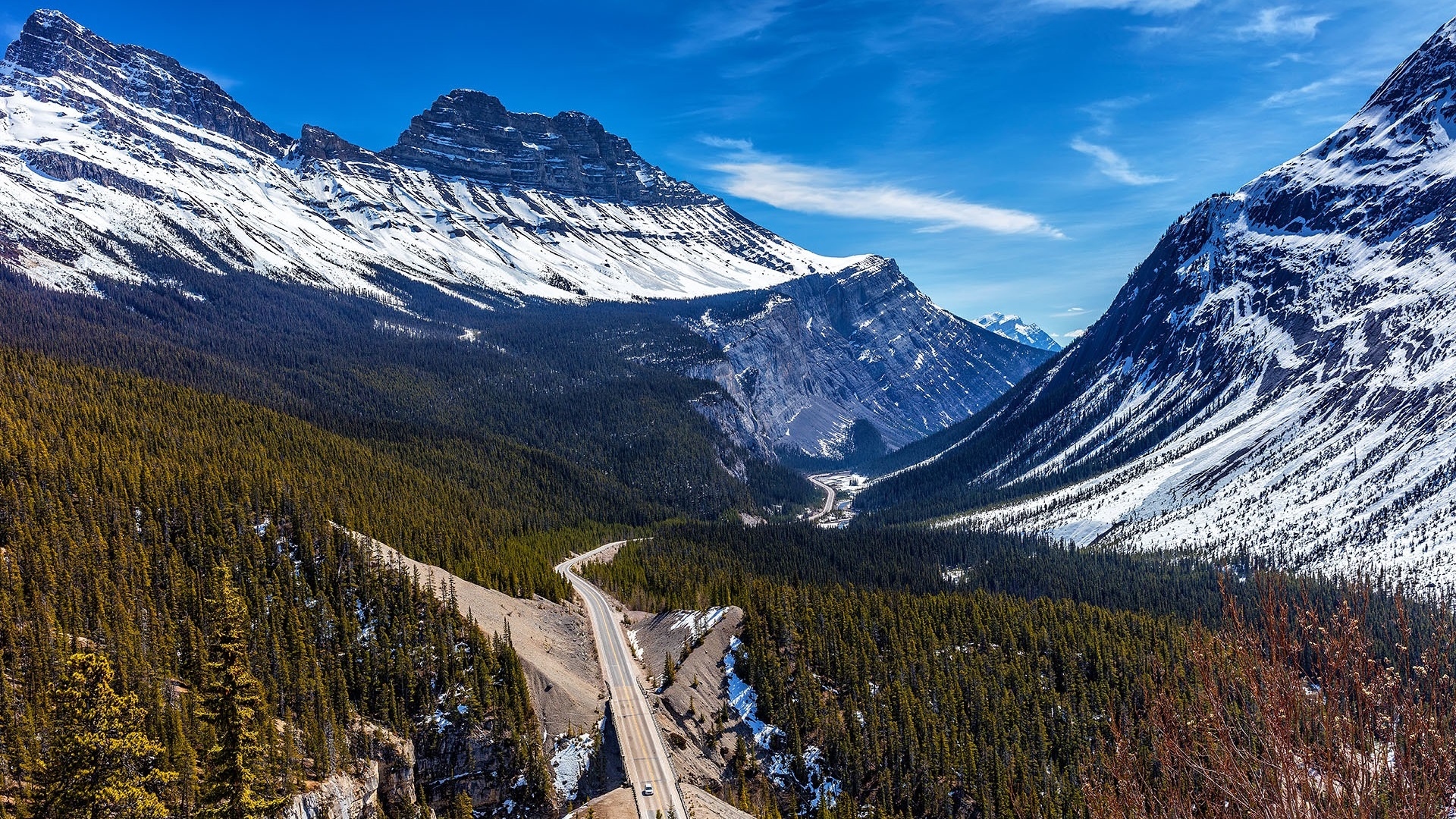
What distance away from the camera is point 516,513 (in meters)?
157

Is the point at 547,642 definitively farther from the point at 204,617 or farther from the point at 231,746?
the point at 231,746

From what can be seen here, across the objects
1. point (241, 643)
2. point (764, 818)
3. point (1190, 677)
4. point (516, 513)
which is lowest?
point (1190, 677)

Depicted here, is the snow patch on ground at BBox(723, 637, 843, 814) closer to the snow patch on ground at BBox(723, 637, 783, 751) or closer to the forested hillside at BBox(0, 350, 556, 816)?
the snow patch on ground at BBox(723, 637, 783, 751)

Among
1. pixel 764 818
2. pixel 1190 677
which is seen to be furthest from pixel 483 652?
pixel 1190 677

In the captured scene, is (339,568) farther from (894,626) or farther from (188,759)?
(894,626)

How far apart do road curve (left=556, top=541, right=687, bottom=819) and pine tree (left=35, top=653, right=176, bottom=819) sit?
115ft

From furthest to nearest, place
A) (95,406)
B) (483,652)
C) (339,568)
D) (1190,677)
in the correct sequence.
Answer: (95,406) → (1190,677) → (339,568) → (483,652)

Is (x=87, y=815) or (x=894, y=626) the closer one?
(x=87, y=815)

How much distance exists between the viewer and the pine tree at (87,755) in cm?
3512

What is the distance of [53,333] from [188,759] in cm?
18835

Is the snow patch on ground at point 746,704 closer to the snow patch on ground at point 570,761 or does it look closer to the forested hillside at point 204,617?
the snow patch on ground at point 570,761

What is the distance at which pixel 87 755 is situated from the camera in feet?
117

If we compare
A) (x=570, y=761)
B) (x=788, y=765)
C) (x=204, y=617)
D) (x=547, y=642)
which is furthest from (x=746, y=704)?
(x=204, y=617)

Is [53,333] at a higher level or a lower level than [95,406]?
higher
